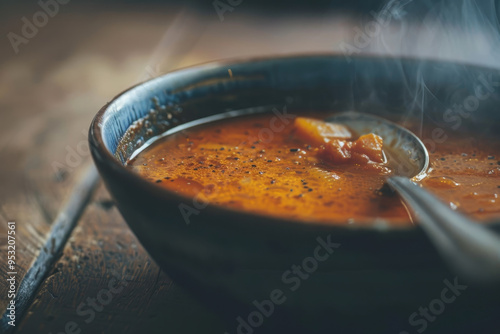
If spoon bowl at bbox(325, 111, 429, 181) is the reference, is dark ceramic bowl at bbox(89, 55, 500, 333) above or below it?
above

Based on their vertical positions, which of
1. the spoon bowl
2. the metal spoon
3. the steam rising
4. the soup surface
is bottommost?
the steam rising

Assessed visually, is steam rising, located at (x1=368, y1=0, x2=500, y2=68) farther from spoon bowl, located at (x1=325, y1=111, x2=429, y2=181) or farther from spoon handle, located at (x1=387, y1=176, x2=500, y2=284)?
spoon handle, located at (x1=387, y1=176, x2=500, y2=284)

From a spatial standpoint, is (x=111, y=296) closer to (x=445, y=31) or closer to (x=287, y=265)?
(x=287, y=265)

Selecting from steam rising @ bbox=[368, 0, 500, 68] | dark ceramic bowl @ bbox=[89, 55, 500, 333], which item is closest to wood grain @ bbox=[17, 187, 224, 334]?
dark ceramic bowl @ bbox=[89, 55, 500, 333]

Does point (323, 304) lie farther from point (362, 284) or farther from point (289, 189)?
point (289, 189)

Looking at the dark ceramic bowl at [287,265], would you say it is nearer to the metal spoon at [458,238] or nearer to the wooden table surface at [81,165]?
the metal spoon at [458,238]

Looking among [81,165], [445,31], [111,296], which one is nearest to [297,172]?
[111,296]
